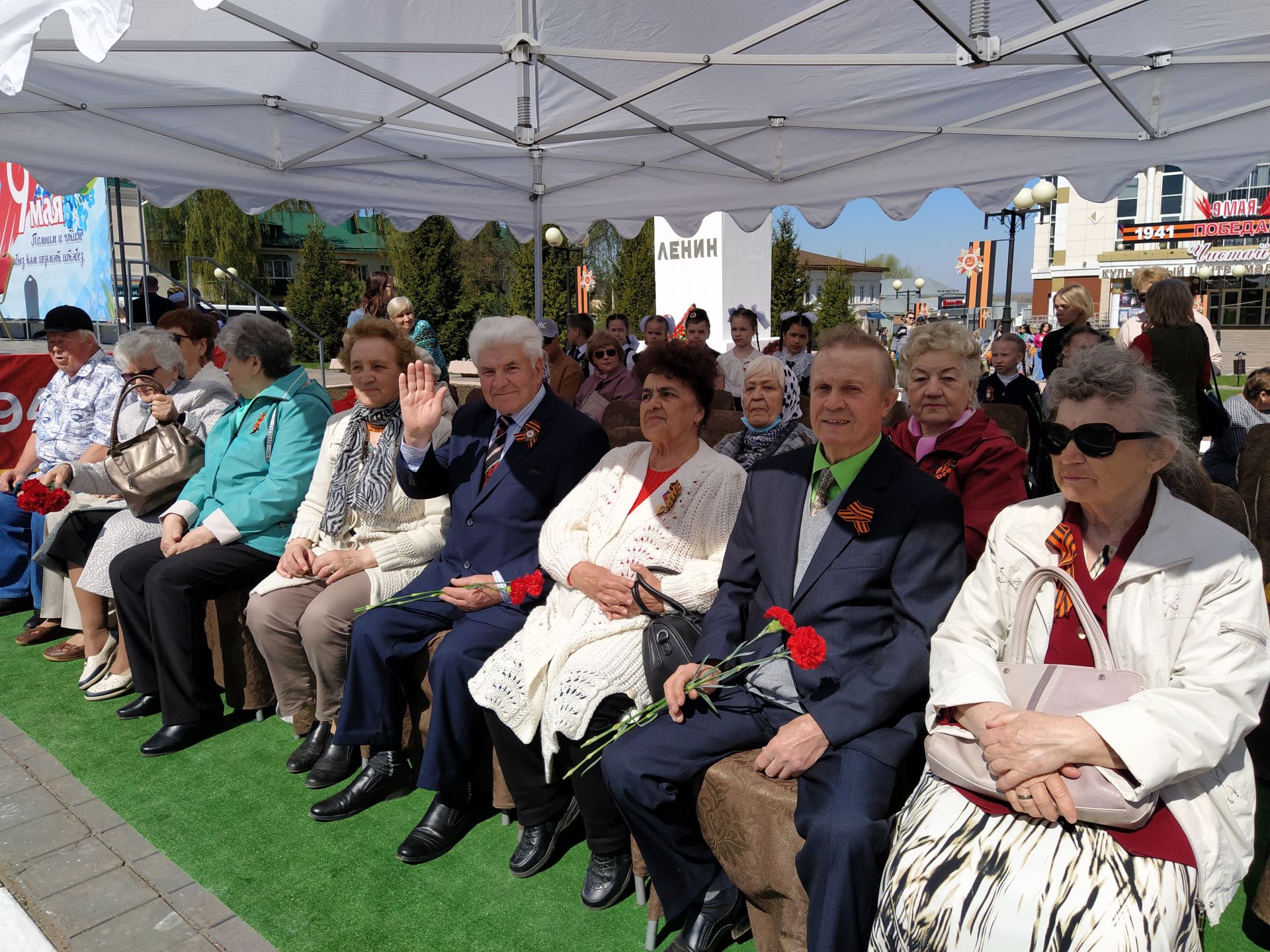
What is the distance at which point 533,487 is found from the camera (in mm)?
3438

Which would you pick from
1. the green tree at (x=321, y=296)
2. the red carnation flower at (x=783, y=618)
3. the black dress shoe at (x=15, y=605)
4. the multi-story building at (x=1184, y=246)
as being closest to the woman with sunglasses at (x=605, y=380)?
the black dress shoe at (x=15, y=605)

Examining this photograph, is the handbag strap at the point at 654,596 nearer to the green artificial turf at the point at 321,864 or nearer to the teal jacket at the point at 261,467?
the green artificial turf at the point at 321,864

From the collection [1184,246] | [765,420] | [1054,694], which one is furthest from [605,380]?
[1184,246]

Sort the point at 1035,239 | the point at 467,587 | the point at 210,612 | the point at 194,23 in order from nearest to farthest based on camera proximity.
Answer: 1. the point at 467,587
2. the point at 210,612
3. the point at 194,23
4. the point at 1035,239

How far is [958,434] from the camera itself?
3.06 m

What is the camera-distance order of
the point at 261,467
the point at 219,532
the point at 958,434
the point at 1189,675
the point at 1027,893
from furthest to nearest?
the point at 261,467 < the point at 219,532 < the point at 958,434 < the point at 1189,675 < the point at 1027,893

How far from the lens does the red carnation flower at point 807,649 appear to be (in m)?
2.13

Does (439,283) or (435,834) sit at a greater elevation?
(439,283)

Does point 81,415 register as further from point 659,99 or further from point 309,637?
point 659,99

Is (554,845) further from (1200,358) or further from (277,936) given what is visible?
(1200,358)

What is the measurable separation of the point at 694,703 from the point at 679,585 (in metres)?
0.51

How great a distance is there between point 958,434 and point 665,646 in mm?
1298

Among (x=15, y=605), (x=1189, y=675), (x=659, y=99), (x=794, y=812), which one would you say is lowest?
(x=15, y=605)

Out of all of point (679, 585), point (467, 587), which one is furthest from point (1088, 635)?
point (467, 587)
